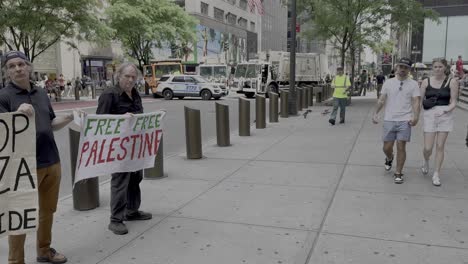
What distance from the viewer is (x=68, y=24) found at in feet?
80.8

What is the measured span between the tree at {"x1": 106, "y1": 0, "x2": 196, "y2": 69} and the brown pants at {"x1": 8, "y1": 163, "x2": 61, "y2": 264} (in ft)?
91.4

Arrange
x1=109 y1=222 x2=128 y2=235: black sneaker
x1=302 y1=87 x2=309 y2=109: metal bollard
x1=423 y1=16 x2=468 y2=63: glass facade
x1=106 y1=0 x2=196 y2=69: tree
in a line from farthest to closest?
x1=423 y1=16 x2=468 y2=63: glass facade → x1=106 y1=0 x2=196 y2=69: tree → x1=302 y1=87 x2=309 y2=109: metal bollard → x1=109 y1=222 x2=128 y2=235: black sneaker

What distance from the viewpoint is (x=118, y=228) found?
4.45m

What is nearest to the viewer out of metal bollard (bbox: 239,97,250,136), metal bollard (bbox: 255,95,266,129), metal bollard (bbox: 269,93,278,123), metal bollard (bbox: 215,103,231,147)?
metal bollard (bbox: 215,103,231,147)

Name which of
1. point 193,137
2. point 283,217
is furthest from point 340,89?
point 283,217

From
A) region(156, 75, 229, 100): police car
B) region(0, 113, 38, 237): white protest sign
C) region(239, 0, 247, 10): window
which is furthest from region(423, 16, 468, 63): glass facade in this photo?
region(0, 113, 38, 237): white protest sign

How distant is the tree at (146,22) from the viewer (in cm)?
3152

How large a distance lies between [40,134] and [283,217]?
2618mm

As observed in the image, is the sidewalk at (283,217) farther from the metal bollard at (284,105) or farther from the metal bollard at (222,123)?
the metal bollard at (284,105)

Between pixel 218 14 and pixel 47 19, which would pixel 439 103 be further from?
pixel 218 14

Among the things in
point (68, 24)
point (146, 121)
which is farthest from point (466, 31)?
point (146, 121)

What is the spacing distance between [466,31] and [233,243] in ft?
139

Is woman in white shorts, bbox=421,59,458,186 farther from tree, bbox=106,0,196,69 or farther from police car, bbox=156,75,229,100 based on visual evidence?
tree, bbox=106,0,196,69

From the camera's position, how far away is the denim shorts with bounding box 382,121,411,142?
6.36 metres
